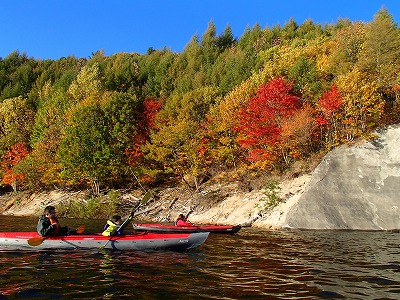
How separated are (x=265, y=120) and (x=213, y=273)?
24309 mm

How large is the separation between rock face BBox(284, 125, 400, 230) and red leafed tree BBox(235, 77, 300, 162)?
5.25m

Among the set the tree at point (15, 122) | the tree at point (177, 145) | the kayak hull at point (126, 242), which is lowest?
the kayak hull at point (126, 242)

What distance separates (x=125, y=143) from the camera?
4153 cm

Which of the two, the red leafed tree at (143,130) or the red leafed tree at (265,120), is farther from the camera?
the red leafed tree at (143,130)

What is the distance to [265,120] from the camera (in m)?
33.5

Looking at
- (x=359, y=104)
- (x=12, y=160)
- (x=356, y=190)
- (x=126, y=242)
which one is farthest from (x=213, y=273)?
(x=12, y=160)

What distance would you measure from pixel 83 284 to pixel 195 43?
7977 centimetres

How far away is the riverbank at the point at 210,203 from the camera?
27.0 metres

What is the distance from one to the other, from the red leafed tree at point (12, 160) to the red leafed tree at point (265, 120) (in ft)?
95.7

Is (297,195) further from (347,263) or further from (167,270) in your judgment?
(167,270)

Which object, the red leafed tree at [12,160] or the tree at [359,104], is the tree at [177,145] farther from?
the red leafed tree at [12,160]

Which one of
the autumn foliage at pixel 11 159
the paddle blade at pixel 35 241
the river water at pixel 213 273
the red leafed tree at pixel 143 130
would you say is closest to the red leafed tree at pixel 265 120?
the red leafed tree at pixel 143 130

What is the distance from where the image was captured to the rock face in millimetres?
24406

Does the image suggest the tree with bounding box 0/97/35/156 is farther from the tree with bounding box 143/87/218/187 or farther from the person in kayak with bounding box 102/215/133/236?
the person in kayak with bounding box 102/215/133/236
